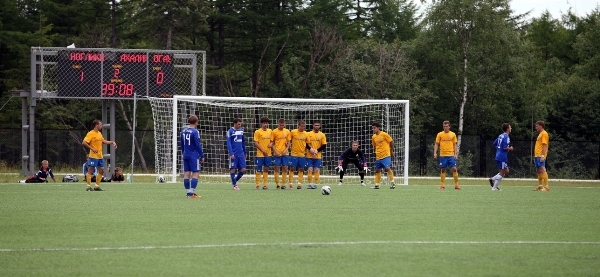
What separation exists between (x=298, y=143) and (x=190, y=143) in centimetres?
627

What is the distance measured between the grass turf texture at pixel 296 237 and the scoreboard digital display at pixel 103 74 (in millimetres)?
10460

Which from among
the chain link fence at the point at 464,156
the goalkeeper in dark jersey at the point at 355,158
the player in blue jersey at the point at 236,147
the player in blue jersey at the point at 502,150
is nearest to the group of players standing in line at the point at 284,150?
the player in blue jersey at the point at 236,147

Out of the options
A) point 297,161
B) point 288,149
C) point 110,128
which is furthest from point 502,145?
point 110,128

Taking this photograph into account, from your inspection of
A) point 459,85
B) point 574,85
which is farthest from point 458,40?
point 574,85

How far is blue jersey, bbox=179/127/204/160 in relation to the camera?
17609 mm

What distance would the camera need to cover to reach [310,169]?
24.0m

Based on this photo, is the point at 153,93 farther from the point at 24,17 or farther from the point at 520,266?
the point at 24,17

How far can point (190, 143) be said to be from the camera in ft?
58.1

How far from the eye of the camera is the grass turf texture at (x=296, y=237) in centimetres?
840

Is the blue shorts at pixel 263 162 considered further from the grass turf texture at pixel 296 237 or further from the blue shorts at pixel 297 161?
the grass turf texture at pixel 296 237

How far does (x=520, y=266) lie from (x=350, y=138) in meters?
27.7

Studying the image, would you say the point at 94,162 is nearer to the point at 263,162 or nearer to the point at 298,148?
the point at 263,162

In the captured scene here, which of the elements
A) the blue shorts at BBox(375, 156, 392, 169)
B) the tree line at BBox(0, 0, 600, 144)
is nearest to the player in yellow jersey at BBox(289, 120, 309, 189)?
the blue shorts at BBox(375, 156, 392, 169)

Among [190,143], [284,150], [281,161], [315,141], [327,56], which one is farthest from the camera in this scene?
[327,56]
